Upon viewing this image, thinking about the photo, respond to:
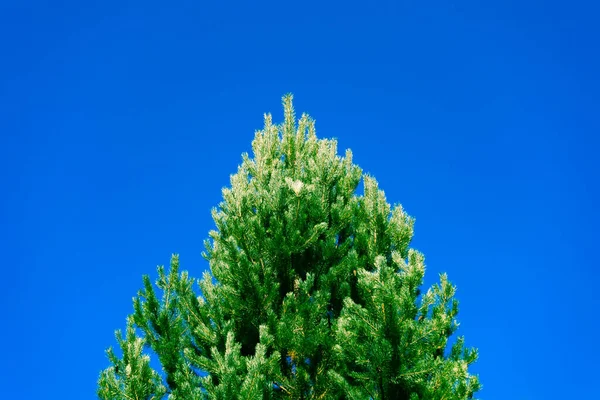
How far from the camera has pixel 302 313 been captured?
177 inches

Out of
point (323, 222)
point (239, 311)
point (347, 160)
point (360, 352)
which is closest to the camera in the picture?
point (360, 352)

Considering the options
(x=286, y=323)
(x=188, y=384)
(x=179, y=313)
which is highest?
(x=179, y=313)

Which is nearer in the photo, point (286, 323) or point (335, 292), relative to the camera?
point (286, 323)

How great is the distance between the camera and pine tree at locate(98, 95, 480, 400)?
383 centimetres

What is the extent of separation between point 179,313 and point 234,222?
1.24 metres

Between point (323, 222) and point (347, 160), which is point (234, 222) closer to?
point (323, 222)

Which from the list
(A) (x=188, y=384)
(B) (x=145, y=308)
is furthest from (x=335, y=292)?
(B) (x=145, y=308)

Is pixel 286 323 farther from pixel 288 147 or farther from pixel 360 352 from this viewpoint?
pixel 288 147

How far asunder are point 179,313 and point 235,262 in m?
1.02

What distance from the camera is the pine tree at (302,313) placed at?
383cm

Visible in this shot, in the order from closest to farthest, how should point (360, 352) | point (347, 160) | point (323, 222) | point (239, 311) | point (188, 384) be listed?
point (360, 352) < point (188, 384) < point (239, 311) < point (323, 222) < point (347, 160)

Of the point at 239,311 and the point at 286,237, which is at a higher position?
the point at 286,237

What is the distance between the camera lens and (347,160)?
21.3 ft

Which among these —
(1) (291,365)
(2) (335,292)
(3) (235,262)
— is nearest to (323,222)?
(2) (335,292)
